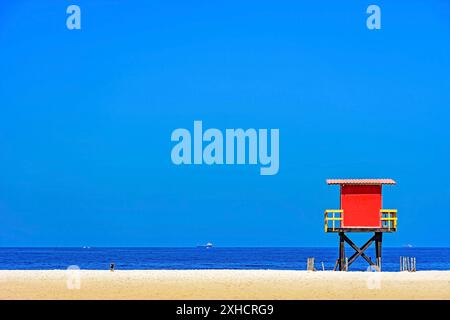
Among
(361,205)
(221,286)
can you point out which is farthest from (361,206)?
(221,286)

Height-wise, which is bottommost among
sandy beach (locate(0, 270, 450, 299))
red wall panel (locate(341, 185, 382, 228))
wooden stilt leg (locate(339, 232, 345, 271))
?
sandy beach (locate(0, 270, 450, 299))

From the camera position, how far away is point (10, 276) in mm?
46281

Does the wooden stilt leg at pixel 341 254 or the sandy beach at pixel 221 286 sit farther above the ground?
the wooden stilt leg at pixel 341 254

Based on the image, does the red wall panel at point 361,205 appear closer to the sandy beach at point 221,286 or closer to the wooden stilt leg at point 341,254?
the wooden stilt leg at point 341,254

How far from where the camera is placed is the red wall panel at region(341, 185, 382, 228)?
174ft

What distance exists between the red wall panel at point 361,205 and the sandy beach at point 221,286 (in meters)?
5.00

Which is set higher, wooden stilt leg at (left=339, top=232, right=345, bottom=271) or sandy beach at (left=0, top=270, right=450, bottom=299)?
wooden stilt leg at (left=339, top=232, right=345, bottom=271)

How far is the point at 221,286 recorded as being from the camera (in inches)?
1545

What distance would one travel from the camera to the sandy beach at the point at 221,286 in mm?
34406

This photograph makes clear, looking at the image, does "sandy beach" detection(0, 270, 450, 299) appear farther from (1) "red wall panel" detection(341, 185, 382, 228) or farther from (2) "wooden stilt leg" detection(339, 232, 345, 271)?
(2) "wooden stilt leg" detection(339, 232, 345, 271)

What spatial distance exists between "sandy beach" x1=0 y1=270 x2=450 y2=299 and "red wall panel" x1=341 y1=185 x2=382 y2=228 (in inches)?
197

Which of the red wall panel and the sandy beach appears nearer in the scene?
the sandy beach
